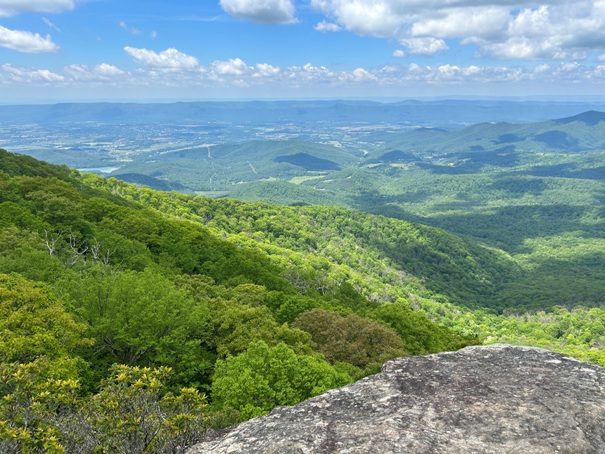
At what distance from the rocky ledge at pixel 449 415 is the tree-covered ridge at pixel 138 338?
13.2 ft

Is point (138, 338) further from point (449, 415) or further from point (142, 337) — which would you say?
point (449, 415)

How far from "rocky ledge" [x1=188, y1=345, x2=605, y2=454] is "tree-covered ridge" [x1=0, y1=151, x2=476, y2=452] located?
4.02 meters

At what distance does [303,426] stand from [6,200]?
85.1 m

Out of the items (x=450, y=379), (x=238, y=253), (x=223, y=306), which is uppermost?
(x=450, y=379)

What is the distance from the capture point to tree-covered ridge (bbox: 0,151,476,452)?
15.8 m

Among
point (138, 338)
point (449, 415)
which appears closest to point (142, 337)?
point (138, 338)

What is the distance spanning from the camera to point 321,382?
31359 mm

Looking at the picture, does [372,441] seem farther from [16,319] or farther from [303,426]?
[16,319]

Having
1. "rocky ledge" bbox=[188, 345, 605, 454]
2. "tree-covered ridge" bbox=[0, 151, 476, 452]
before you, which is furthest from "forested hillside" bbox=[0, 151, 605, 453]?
"rocky ledge" bbox=[188, 345, 605, 454]

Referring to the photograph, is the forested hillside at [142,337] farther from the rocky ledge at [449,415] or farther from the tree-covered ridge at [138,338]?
the rocky ledge at [449,415]

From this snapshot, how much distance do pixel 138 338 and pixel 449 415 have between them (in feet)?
91.2

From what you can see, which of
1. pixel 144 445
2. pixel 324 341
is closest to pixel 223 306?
pixel 324 341

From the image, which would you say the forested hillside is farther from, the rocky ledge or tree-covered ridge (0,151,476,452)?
the rocky ledge

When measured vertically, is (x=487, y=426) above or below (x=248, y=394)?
above
